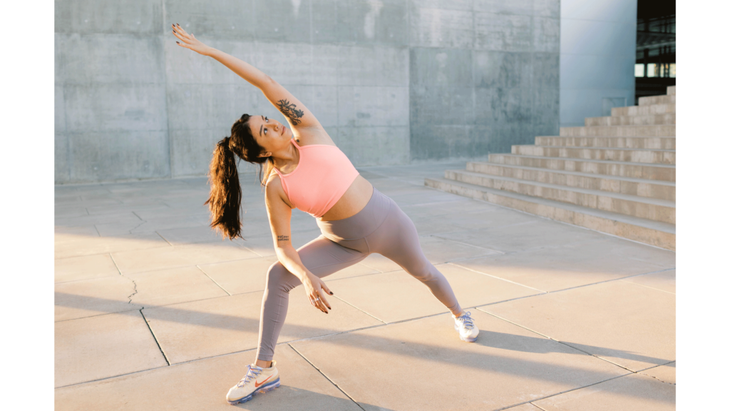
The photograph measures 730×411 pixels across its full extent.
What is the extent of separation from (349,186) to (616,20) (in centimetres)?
1891

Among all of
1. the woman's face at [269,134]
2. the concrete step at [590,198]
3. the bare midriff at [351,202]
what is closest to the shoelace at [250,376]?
the bare midriff at [351,202]

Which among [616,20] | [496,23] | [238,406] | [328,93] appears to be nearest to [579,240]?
[238,406]

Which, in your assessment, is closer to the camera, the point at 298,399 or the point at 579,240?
the point at 298,399

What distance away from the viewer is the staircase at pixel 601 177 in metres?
7.05

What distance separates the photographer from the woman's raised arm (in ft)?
9.35

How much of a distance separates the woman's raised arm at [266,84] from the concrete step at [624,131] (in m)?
7.54

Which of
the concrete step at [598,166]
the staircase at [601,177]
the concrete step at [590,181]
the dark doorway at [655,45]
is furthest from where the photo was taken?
the dark doorway at [655,45]

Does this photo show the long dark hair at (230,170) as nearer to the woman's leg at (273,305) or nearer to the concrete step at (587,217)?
the woman's leg at (273,305)

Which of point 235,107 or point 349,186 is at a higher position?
point 235,107

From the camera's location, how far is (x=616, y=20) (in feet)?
62.1

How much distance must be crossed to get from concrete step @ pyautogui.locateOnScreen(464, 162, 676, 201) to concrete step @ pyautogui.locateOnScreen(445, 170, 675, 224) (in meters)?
0.11

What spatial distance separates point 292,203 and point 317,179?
0.17 m

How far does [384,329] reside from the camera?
3.87 metres

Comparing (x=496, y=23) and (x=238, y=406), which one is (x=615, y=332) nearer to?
(x=238, y=406)
